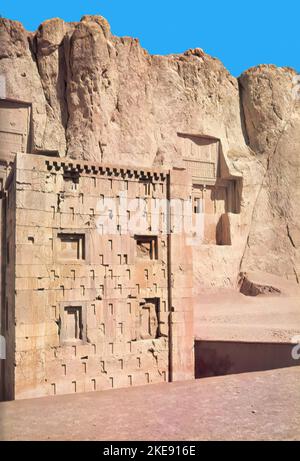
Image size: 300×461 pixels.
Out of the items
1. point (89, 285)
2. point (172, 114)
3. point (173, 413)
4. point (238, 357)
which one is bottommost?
point (238, 357)

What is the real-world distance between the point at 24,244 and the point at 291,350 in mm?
9134

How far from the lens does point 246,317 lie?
2644 cm

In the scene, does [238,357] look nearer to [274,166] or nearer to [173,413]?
[173,413]

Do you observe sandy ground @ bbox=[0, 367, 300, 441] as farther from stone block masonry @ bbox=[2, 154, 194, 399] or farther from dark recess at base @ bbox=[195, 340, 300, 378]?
dark recess at base @ bbox=[195, 340, 300, 378]

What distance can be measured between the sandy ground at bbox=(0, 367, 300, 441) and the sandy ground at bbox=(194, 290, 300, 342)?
5305 millimetres

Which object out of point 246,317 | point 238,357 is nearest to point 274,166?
point 246,317

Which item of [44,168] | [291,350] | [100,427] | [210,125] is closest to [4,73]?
[210,125]

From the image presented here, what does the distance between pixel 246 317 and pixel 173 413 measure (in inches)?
659

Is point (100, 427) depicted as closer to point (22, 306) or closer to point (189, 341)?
point (22, 306)

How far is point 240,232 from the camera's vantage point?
3569 centimetres

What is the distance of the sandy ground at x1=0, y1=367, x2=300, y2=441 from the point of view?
8.98 metres

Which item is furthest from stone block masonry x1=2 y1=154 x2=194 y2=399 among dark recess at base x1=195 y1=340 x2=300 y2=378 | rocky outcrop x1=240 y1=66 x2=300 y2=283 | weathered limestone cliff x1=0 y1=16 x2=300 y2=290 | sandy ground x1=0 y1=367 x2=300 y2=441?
rocky outcrop x1=240 y1=66 x2=300 y2=283

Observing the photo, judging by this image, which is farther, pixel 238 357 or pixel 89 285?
pixel 238 357

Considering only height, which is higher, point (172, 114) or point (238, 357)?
→ point (172, 114)
